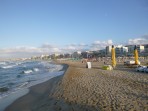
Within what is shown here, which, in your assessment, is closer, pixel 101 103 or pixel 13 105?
pixel 101 103

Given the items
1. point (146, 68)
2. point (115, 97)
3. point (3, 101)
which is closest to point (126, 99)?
point (115, 97)

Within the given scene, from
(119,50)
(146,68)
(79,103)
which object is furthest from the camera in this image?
(119,50)

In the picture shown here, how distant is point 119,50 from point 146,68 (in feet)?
424

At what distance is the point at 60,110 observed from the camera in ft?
32.7

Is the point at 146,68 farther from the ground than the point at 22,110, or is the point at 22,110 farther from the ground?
the point at 146,68

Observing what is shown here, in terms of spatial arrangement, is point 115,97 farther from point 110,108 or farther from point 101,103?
point 110,108

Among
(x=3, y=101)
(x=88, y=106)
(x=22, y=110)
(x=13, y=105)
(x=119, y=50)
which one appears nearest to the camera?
(x=88, y=106)

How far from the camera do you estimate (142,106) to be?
28.7 feet

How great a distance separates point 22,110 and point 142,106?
7.33 m

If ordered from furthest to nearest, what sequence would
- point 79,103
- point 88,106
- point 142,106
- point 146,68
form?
point 146,68 < point 79,103 < point 88,106 < point 142,106

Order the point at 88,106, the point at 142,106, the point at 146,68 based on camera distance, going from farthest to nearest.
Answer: the point at 146,68
the point at 88,106
the point at 142,106

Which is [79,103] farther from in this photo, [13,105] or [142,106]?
[13,105]

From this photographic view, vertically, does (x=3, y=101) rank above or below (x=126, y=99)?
below

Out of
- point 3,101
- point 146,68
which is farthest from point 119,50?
point 3,101
